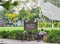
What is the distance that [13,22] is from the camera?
10984mm

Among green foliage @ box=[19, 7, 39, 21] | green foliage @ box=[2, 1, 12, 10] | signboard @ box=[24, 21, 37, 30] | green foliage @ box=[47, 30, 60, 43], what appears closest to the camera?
green foliage @ box=[2, 1, 12, 10]

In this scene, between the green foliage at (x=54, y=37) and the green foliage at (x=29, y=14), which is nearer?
the green foliage at (x=54, y=37)

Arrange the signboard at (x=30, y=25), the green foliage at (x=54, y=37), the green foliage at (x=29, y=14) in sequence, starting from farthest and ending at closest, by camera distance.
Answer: the green foliage at (x=29, y=14)
the signboard at (x=30, y=25)
the green foliage at (x=54, y=37)

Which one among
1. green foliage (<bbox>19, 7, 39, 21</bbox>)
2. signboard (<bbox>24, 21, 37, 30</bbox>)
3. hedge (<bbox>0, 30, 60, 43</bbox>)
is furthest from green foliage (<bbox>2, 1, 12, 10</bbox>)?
green foliage (<bbox>19, 7, 39, 21</bbox>)

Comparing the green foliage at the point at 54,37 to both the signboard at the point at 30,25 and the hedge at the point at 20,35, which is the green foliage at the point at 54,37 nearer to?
the hedge at the point at 20,35

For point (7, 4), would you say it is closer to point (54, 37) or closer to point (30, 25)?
point (54, 37)

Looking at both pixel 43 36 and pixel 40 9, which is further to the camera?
pixel 40 9


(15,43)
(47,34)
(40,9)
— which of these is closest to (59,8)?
(40,9)

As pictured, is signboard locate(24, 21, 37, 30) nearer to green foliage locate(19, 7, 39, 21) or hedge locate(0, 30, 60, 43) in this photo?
hedge locate(0, 30, 60, 43)

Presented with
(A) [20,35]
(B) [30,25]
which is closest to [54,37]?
(B) [30,25]

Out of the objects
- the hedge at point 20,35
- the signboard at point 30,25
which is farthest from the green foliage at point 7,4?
the signboard at point 30,25

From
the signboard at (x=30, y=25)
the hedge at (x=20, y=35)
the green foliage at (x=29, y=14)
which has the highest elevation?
the green foliage at (x=29, y=14)

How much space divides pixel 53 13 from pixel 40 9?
4.03 feet

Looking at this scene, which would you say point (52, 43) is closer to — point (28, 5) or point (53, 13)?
point (53, 13)
